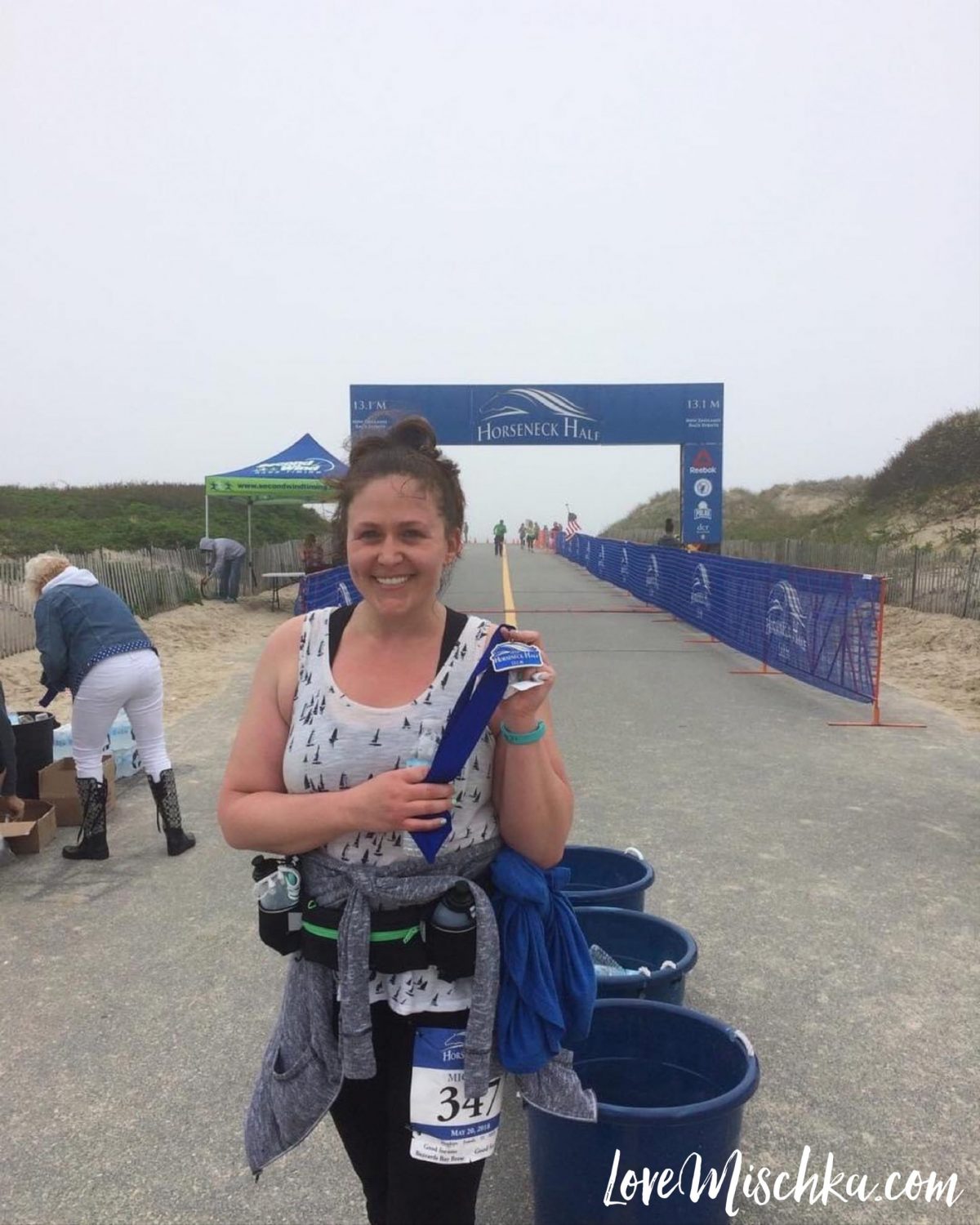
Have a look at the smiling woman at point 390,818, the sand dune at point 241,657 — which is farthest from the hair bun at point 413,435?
the sand dune at point 241,657

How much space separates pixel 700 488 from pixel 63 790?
57.8ft

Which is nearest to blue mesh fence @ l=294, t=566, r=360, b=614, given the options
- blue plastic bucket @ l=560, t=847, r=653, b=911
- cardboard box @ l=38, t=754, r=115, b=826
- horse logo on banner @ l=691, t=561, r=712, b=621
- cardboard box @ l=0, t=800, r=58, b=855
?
horse logo on banner @ l=691, t=561, r=712, b=621

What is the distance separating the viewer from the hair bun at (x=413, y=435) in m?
1.83

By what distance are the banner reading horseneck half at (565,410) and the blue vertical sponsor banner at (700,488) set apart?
0.73 feet

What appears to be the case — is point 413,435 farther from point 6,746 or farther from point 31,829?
point 31,829

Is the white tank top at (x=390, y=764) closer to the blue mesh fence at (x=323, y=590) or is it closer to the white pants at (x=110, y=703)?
the white pants at (x=110, y=703)

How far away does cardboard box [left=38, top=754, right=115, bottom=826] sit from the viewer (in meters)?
5.68

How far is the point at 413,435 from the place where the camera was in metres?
1.83

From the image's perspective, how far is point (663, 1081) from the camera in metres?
2.56

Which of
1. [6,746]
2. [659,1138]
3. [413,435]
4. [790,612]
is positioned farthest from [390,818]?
[790,612]

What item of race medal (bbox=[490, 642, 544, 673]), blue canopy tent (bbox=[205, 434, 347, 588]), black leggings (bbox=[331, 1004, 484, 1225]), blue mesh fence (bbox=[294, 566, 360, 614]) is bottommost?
black leggings (bbox=[331, 1004, 484, 1225])

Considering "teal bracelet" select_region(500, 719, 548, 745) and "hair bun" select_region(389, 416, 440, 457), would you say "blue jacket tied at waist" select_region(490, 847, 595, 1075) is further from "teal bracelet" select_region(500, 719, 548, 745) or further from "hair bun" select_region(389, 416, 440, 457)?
"hair bun" select_region(389, 416, 440, 457)

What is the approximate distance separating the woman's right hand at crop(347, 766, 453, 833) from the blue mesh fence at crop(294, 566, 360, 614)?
37.0 ft

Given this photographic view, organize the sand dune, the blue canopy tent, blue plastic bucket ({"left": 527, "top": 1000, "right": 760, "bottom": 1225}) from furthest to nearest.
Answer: the blue canopy tent
the sand dune
blue plastic bucket ({"left": 527, "top": 1000, "right": 760, "bottom": 1225})
